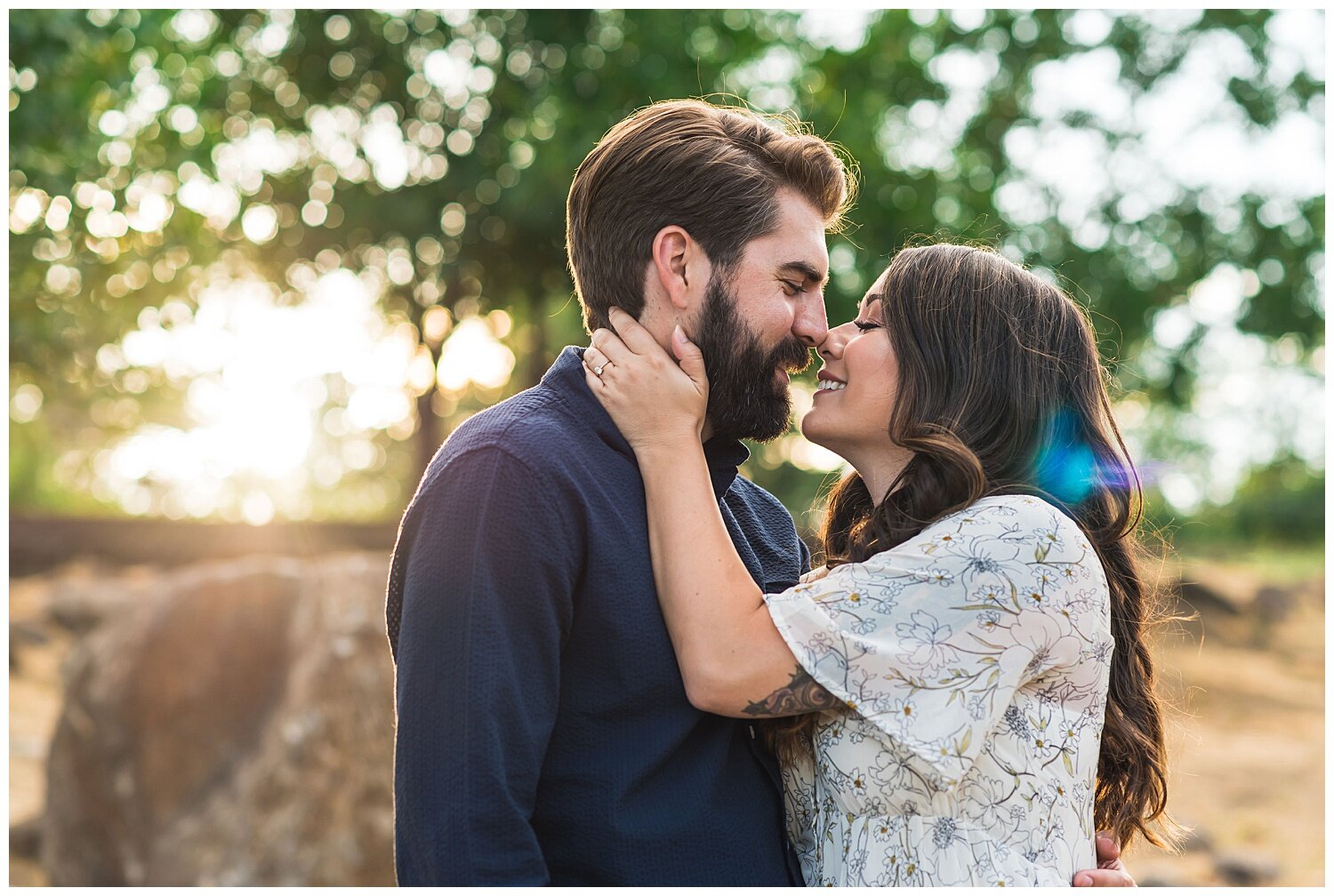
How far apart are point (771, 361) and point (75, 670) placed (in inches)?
225

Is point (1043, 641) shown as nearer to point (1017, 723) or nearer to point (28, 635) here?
point (1017, 723)

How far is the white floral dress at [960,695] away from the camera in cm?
201

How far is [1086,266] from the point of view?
1081 cm

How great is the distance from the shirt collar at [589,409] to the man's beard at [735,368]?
0.22 ft

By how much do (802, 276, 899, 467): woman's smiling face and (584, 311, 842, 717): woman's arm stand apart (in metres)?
0.40

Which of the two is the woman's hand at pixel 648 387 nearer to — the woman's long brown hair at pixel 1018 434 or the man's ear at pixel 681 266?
the man's ear at pixel 681 266

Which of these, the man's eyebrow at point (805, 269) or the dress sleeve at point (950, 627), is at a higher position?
the man's eyebrow at point (805, 269)

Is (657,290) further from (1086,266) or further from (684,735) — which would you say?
(1086,266)

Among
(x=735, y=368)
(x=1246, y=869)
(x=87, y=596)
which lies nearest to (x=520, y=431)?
(x=735, y=368)

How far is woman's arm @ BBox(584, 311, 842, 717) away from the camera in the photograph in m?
1.99

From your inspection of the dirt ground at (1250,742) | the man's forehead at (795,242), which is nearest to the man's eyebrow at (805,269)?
the man's forehead at (795,242)

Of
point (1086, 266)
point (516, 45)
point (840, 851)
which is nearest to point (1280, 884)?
point (1086, 266)

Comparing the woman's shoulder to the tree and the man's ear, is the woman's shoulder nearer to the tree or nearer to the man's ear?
the man's ear

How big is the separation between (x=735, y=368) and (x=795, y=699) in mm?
663
